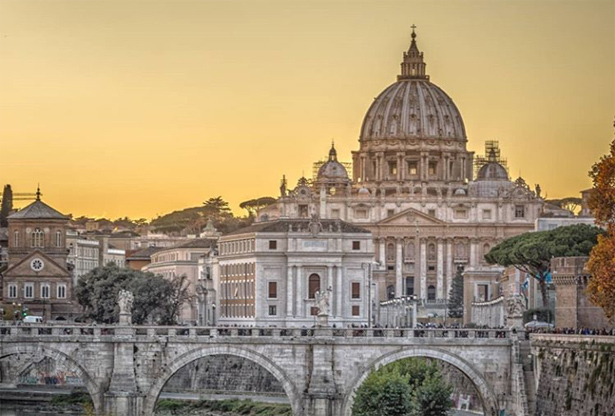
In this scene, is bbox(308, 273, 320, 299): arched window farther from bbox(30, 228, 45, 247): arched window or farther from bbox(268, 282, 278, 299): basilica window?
bbox(30, 228, 45, 247): arched window

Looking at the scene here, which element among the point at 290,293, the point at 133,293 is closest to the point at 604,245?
the point at 133,293

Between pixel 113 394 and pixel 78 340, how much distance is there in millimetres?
2904

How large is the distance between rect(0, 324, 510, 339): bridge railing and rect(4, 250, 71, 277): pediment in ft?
191

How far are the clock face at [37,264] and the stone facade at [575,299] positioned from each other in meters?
63.4

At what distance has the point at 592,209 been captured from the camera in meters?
91.0

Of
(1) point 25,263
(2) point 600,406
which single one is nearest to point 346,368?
(2) point 600,406

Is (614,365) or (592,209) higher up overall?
(592,209)

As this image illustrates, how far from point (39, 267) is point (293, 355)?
209 ft

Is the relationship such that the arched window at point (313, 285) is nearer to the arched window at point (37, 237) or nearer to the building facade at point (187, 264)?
the building facade at point (187, 264)

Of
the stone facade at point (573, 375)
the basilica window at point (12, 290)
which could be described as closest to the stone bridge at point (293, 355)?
the stone facade at point (573, 375)

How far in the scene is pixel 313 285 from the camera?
160 m

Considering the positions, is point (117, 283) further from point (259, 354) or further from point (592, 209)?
point (592, 209)

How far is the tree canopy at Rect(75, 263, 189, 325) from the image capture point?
143625mm

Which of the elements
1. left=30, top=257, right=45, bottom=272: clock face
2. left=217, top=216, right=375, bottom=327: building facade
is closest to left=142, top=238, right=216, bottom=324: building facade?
left=217, top=216, right=375, bottom=327: building facade
